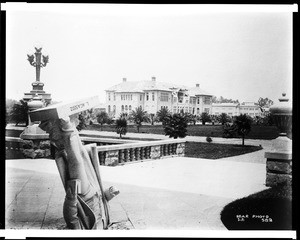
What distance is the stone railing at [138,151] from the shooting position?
6730mm

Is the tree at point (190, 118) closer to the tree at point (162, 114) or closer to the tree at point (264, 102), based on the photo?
the tree at point (162, 114)

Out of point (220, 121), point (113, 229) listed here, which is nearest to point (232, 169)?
point (220, 121)

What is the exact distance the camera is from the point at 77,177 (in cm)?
402

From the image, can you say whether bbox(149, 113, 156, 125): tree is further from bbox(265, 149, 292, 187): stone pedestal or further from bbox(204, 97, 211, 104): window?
bbox(265, 149, 292, 187): stone pedestal

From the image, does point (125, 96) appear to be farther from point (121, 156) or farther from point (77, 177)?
point (77, 177)

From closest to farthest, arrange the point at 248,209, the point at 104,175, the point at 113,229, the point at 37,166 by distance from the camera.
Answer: the point at 113,229, the point at 248,209, the point at 104,175, the point at 37,166

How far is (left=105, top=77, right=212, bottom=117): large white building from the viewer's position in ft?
19.1

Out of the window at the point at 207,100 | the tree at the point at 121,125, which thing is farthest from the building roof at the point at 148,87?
the tree at the point at 121,125

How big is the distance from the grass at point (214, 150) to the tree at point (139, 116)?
1.63 meters

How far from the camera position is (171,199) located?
17.1 feet

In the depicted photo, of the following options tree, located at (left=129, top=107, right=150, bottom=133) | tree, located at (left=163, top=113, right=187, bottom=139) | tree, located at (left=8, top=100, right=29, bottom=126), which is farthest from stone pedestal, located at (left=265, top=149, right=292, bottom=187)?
tree, located at (left=8, top=100, right=29, bottom=126)
